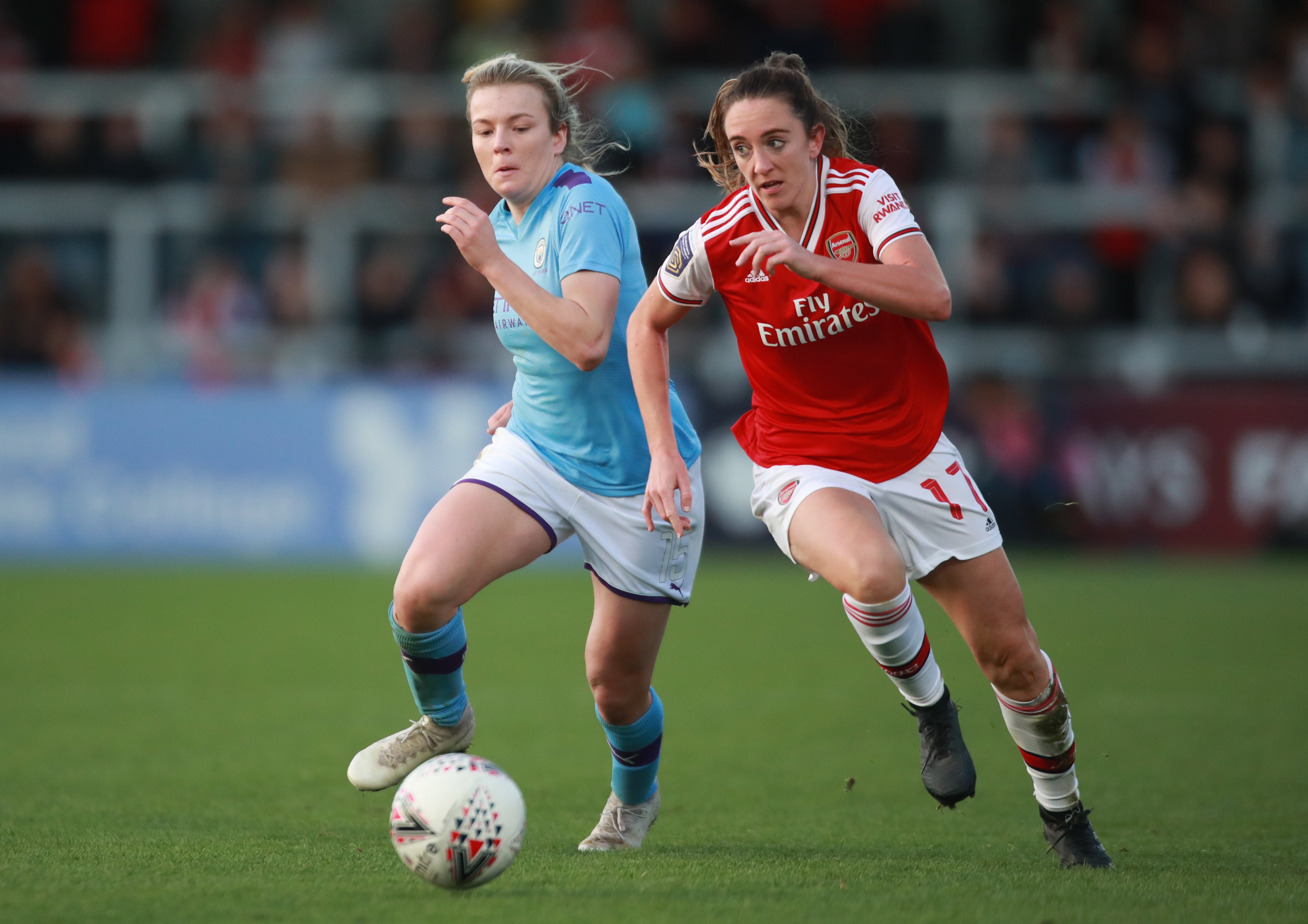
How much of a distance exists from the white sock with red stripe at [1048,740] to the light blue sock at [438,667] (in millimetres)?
1640

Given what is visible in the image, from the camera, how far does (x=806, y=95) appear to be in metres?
4.80

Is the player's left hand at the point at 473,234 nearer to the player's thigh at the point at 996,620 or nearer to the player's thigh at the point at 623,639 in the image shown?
the player's thigh at the point at 623,639

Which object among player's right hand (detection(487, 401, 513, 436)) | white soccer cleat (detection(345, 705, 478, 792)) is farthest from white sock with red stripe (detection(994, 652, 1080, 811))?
player's right hand (detection(487, 401, 513, 436))

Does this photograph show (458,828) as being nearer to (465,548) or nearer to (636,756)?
(465,548)

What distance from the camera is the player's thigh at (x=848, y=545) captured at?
459cm

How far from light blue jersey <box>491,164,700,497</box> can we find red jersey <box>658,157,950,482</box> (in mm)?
283

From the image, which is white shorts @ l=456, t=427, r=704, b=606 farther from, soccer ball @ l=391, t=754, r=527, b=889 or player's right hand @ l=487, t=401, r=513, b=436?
soccer ball @ l=391, t=754, r=527, b=889

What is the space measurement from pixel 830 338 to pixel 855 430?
30 centimetres

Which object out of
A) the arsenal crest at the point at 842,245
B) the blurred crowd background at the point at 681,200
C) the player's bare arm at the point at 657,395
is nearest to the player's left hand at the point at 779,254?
the arsenal crest at the point at 842,245

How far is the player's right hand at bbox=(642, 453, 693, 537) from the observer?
4754 millimetres

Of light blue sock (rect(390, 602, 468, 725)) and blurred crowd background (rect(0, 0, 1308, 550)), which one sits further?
blurred crowd background (rect(0, 0, 1308, 550))

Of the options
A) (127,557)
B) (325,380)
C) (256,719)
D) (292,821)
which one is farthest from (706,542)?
(292,821)

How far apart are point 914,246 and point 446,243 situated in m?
10.9

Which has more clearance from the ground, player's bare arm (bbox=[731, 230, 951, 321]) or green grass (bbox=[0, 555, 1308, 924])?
player's bare arm (bbox=[731, 230, 951, 321])
